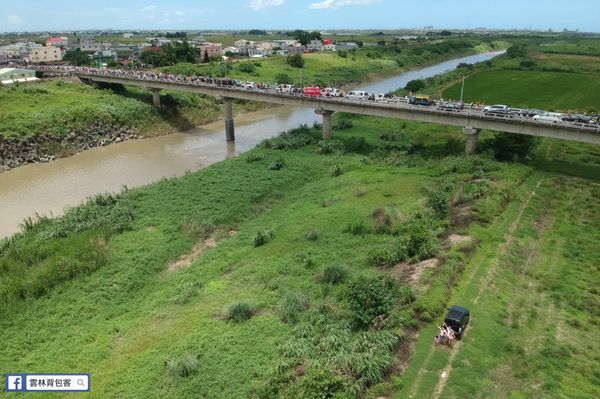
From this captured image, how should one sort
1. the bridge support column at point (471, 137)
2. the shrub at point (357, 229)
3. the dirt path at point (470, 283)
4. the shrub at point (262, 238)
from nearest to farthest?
1. the dirt path at point (470, 283)
2. the shrub at point (357, 229)
3. the shrub at point (262, 238)
4. the bridge support column at point (471, 137)

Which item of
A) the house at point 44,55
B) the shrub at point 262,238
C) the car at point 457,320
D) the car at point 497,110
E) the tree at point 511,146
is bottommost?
the shrub at point 262,238

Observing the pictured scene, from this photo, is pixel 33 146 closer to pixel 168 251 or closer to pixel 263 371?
pixel 168 251

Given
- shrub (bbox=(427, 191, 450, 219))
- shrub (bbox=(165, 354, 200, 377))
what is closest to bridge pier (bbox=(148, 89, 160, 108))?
shrub (bbox=(427, 191, 450, 219))

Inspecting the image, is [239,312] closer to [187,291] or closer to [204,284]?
[187,291]

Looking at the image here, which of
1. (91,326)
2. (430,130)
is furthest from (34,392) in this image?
(430,130)

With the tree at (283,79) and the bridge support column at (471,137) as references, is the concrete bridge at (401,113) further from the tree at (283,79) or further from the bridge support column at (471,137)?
the tree at (283,79)

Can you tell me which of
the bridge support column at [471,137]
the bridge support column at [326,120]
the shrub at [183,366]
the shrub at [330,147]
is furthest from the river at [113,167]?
the bridge support column at [471,137]

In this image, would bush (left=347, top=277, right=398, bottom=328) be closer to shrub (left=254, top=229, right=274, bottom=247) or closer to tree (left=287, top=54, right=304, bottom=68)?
shrub (left=254, top=229, right=274, bottom=247)
